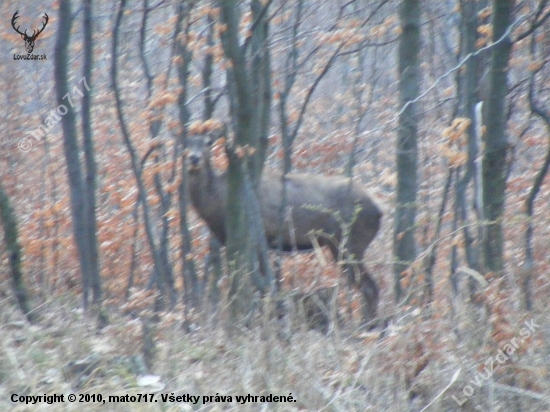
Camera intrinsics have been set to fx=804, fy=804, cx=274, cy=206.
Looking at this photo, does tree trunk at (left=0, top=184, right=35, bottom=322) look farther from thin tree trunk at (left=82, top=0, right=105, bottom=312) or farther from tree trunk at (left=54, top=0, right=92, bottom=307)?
thin tree trunk at (left=82, top=0, right=105, bottom=312)

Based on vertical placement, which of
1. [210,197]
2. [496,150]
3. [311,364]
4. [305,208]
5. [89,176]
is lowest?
[311,364]

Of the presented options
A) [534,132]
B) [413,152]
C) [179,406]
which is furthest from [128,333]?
[534,132]

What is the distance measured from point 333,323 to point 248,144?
228 cm

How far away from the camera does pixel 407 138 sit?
27.4 feet

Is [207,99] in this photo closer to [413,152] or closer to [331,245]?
[413,152]

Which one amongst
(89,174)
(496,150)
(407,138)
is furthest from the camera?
(407,138)

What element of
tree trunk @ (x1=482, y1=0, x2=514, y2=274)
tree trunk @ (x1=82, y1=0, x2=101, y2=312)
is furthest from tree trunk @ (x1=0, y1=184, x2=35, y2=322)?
tree trunk @ (x1=482, y1=0, x2=514, y2=274)

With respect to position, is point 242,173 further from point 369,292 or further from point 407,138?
point 369,292

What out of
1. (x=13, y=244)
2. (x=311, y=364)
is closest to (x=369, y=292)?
(x=311, y=364)

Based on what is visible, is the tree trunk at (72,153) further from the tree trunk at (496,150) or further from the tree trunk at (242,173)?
the tree trunk at (496,150)

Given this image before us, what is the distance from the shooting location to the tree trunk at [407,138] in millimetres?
8328

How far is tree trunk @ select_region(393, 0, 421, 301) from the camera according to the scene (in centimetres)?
833

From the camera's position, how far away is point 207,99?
8555 mm

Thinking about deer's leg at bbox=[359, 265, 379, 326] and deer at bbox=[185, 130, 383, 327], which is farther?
deer at bbox=[185, 130, 383, 327]
